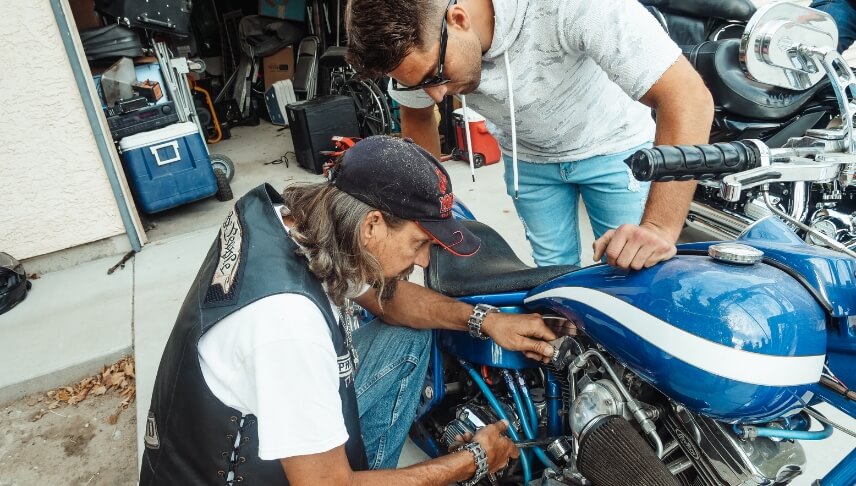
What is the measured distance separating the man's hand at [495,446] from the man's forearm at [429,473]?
0.05m

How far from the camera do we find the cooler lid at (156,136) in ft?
12.6

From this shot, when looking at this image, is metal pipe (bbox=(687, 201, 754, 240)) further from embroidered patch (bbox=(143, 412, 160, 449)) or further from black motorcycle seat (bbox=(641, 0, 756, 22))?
embroidered patch (bbox=(143, 412, 160, 449))

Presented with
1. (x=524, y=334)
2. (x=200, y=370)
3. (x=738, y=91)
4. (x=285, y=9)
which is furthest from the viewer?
(x=285, y=9)

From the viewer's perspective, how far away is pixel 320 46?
7840 mm

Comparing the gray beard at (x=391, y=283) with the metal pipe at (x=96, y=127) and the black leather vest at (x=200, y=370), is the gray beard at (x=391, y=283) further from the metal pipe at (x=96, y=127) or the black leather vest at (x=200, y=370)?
the metal pipe at (x=96, y=127)

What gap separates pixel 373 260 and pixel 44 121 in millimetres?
3133

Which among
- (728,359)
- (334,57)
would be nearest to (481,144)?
(334,57)

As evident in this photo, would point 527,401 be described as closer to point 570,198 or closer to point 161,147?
point 570,198

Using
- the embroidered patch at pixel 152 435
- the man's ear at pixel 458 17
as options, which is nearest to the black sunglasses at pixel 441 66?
the man's ear at pixel 458 17

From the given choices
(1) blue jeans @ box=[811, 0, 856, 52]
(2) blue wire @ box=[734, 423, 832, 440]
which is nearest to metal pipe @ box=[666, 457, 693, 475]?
(2) blue wire @ box=[734, 423, 832, 440]

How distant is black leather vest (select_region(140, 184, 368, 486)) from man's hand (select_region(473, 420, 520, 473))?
0.32m

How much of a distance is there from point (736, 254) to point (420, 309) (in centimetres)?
86

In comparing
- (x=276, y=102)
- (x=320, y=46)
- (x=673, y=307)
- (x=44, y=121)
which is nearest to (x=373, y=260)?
(x=673, y=307)

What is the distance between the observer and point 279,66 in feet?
26.9
